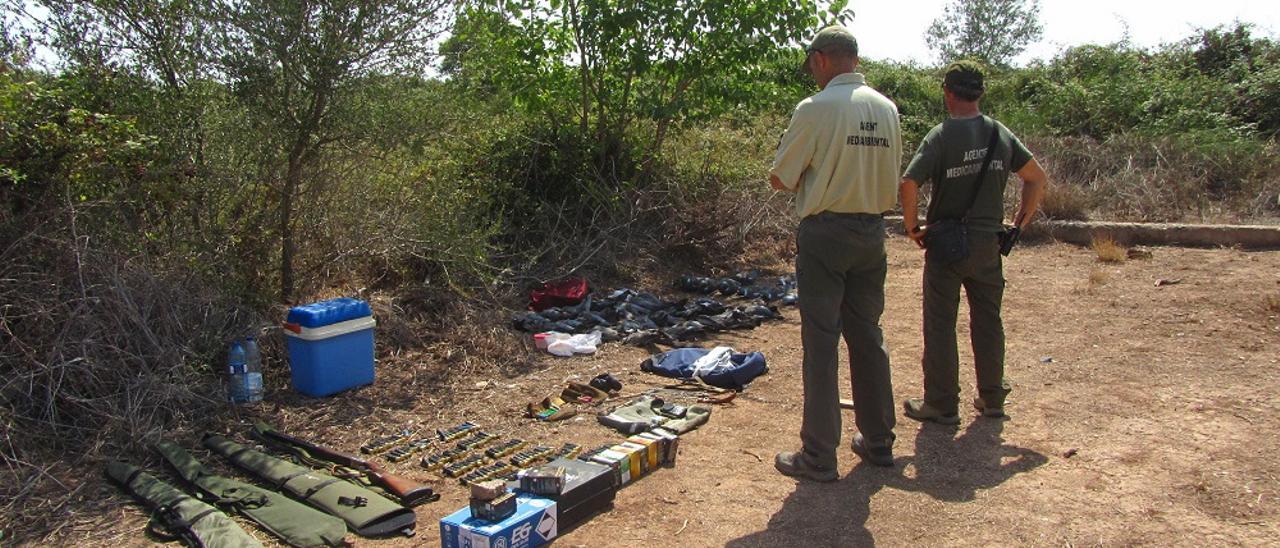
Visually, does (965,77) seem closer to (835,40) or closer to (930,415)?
(835,40)

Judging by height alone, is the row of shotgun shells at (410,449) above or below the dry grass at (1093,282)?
below

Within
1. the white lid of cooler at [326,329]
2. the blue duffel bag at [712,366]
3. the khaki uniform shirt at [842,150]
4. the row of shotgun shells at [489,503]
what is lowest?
the blue duffel bag at [712,366]

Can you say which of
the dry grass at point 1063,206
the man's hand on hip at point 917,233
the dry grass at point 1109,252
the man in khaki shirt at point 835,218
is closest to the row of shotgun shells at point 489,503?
the man in khaki shirt at point 835,218

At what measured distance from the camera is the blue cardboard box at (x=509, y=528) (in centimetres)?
344

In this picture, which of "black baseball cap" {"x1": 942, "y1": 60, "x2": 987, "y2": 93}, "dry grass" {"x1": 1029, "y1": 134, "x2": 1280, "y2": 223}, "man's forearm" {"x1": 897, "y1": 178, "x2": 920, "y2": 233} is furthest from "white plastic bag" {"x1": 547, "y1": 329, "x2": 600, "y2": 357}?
"dry grass" {"x1": 1029, "y1": 134, "x2": 1280, "y2": 223}

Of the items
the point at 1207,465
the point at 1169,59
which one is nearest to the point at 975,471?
the point at 1207,465

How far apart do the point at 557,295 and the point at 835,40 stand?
4.40 metres

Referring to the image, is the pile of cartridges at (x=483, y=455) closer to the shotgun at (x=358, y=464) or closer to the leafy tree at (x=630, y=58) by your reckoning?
the shotgun at (x=358, y=464)

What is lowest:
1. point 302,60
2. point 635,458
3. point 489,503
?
point 635,458

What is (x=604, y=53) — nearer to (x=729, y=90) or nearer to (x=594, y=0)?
(x=594, y=0)

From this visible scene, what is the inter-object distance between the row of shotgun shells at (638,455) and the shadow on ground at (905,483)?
2.22 feet

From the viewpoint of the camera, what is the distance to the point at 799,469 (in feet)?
14.1

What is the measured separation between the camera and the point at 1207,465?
4273 millimetres

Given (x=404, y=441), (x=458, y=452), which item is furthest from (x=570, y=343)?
(x=458, y=452)
